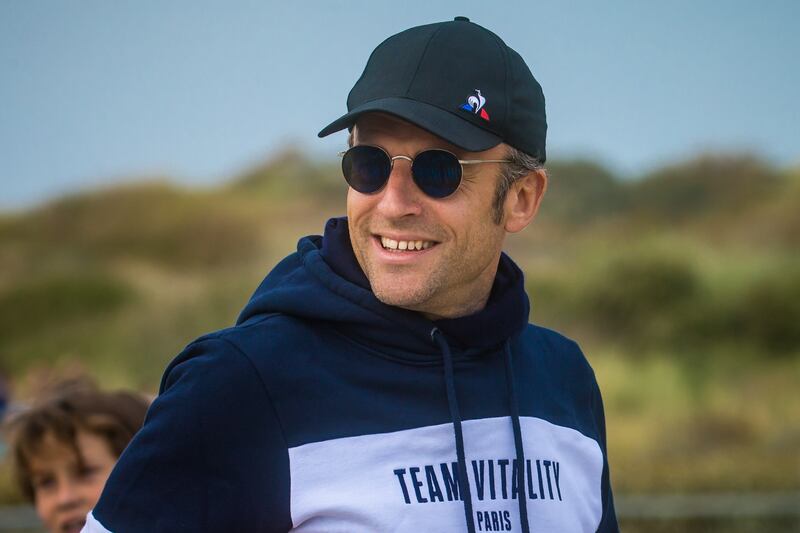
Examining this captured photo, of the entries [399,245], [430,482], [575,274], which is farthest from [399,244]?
[575,274]

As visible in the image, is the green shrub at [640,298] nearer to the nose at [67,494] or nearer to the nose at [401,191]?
the nose at [67,494]

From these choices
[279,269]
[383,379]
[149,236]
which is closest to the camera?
[383,379]

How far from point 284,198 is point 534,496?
47.7 ft

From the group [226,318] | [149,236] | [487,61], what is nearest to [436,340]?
[487,61]

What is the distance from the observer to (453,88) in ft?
7.27

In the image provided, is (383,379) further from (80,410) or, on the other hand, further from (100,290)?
→ (100,290)

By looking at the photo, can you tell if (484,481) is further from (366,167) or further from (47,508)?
(47,508)

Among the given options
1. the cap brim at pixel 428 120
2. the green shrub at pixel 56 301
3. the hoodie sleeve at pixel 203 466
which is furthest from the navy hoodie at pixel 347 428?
the green shrub at pixel 56 301

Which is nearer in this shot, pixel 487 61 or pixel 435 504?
pixel 435 504

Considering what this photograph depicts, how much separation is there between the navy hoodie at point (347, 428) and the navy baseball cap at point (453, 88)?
1.03 feet

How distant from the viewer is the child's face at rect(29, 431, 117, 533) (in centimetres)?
331

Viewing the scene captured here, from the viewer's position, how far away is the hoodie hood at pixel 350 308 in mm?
2172

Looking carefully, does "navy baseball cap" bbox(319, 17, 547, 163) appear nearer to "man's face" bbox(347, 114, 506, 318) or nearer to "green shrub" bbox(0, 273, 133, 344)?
"man's face" bbox(347, 114, 506, 318)

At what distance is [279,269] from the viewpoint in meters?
2.33
